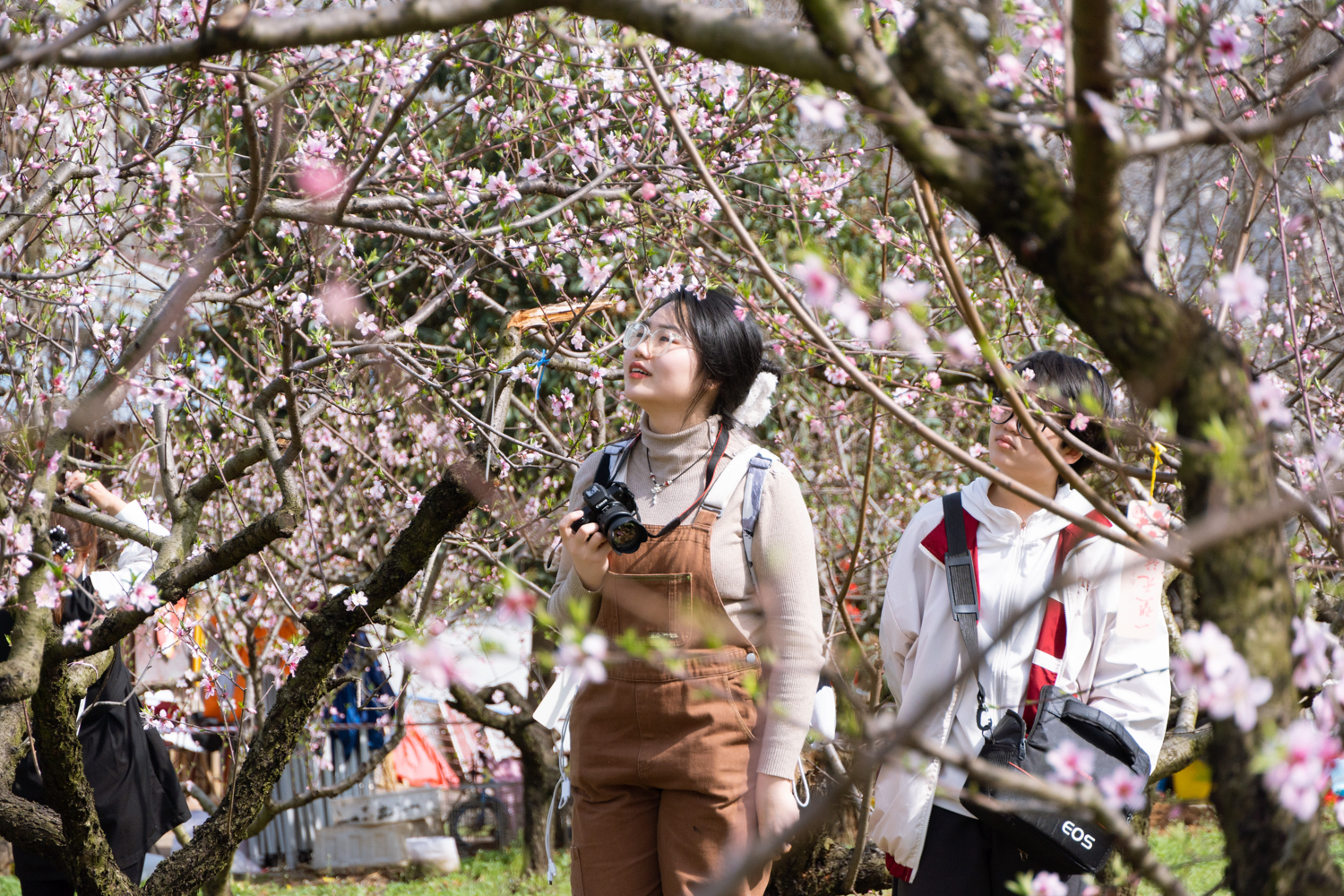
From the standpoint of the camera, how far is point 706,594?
2.25m

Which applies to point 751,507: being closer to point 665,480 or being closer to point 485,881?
point 665,480

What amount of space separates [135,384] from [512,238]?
1.21 metres

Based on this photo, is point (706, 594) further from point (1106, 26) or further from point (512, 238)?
point (512, 238)

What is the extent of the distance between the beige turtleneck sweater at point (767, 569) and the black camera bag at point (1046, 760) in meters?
0.32

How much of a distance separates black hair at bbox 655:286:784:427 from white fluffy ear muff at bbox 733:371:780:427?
4 centimetres

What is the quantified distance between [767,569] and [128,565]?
2.15 meters

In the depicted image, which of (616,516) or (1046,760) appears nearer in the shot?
(1046,760)

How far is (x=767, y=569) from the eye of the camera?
2.27 meters

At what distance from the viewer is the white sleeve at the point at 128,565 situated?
113 inches

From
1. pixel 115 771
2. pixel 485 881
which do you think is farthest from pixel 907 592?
pixel 485 881

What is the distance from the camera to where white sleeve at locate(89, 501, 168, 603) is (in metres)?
2.88

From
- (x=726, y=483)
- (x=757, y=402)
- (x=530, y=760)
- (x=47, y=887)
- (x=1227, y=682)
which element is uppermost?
(x=757, y=402)

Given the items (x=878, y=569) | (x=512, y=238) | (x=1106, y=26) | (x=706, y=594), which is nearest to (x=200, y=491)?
(x=512, y=238)

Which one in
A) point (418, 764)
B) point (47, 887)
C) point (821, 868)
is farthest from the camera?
point (418, 764)
